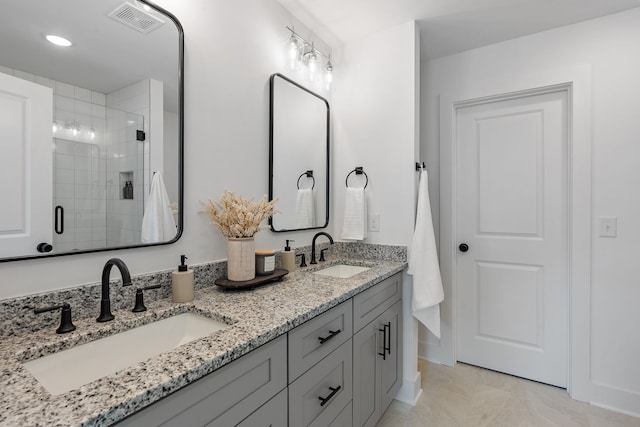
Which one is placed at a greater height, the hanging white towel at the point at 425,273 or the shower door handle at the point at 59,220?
the shower door handle at the point at 59,220

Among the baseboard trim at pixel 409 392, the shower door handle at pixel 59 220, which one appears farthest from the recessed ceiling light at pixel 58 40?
the baseboard trim at pixel 409 392

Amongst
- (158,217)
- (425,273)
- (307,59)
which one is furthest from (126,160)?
(425,273)

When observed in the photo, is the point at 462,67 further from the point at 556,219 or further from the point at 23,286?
the point at 23,286

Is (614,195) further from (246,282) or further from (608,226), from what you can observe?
(246,282)

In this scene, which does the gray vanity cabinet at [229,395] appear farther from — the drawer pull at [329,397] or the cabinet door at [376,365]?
the cabinet door at [376,365]

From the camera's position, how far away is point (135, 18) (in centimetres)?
119

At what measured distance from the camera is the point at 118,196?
3.69 feet

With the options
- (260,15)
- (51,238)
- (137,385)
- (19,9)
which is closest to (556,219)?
(260,15)

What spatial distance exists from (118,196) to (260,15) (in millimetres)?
1256

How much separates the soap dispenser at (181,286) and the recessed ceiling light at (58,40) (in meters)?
0.84

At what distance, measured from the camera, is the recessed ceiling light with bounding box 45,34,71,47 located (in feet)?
3.27

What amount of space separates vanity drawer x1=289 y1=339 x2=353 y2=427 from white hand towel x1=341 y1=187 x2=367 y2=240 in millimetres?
907

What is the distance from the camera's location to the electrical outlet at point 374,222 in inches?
Result: 86.8

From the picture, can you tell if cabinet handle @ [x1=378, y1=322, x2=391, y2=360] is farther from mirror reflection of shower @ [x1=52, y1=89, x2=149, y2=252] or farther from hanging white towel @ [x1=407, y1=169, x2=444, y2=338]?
mirror reflection of shower @ [x1=52, y1=89, x2=149, y2=252]
